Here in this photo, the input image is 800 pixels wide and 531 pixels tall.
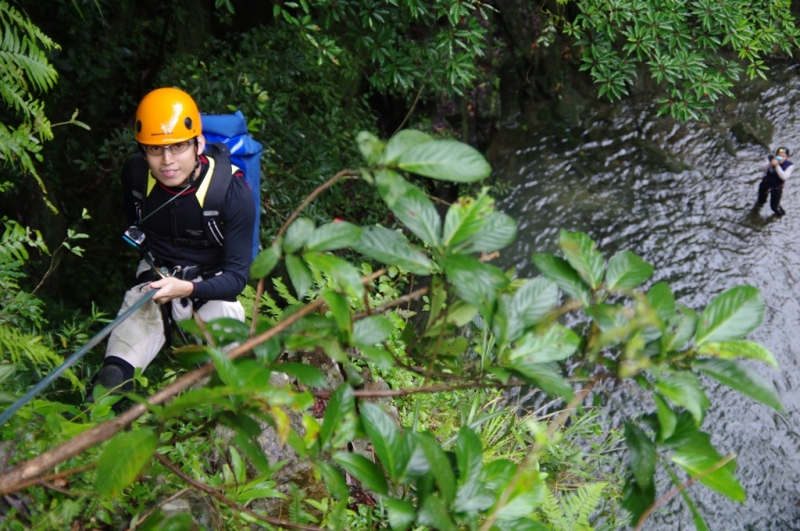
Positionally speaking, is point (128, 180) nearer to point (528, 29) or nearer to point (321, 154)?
point (321, 154)

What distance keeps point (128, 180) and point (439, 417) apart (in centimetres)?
248

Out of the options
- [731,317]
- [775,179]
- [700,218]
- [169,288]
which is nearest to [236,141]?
[169,288]

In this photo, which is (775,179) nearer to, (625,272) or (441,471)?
(625,272)

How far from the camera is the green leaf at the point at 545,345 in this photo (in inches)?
47.1

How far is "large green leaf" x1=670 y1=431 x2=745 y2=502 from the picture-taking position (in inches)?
43.3

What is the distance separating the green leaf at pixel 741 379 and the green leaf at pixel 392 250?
52cm

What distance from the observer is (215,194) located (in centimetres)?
315

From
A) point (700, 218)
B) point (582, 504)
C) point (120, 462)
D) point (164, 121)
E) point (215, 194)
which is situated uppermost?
point (120, 462)

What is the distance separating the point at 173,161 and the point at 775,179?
1010 centimetres

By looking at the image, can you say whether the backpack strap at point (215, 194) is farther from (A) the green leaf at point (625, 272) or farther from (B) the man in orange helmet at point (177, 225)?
(A) the green leaf at point (625, 272)

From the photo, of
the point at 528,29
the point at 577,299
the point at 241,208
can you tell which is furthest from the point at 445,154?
the point at 528,29

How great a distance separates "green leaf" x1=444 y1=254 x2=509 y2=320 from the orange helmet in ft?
7.50

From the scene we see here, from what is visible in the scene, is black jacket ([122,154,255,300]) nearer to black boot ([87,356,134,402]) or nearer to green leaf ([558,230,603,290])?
black boot ([87,356,134,402])

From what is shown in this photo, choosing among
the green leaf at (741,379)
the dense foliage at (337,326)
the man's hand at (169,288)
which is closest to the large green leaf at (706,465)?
the dense foliage at (337,326)
